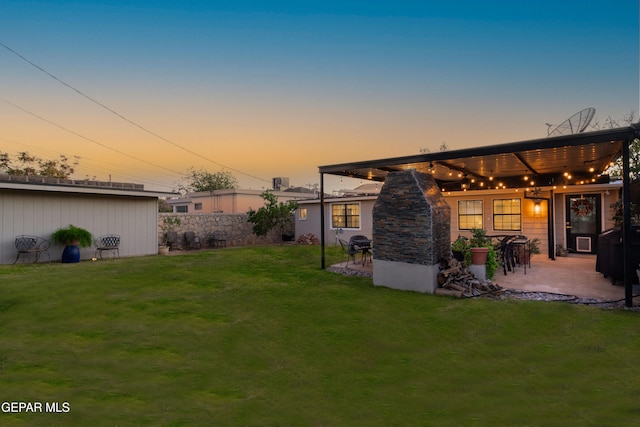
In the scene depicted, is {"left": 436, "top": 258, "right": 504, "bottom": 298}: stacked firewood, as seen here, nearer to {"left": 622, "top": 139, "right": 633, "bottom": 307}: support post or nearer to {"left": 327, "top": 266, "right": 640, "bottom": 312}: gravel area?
{"left": 327, "top": 266, "right": 640, "bottom": 312}: gravel area

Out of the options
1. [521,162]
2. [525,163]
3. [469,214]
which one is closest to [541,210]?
[469,214]

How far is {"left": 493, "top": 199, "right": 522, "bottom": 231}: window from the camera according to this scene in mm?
13047

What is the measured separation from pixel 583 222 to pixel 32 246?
19.1m

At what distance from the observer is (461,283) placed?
7043mm

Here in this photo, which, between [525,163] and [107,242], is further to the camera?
[107,242]

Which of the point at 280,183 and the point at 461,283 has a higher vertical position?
the point at 280,183

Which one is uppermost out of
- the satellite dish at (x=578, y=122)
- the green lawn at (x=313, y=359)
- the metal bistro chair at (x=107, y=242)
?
the satellite dish at (x=578, y=122)

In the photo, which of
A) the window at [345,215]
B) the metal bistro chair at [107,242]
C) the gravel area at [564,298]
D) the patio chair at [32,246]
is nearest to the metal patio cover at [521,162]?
the gravel area at [564,298]

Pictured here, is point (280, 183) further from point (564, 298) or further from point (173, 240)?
point (564, 298)

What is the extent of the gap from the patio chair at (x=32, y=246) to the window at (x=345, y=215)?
12.1 m

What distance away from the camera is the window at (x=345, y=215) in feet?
57.6

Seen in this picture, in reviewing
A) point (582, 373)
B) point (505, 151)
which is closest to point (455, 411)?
point (582, 373)

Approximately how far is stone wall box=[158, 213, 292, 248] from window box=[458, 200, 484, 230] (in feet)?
35.5

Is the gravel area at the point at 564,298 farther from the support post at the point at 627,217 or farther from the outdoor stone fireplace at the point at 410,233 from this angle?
the outdoor stone fireplace at the point at 410,233
